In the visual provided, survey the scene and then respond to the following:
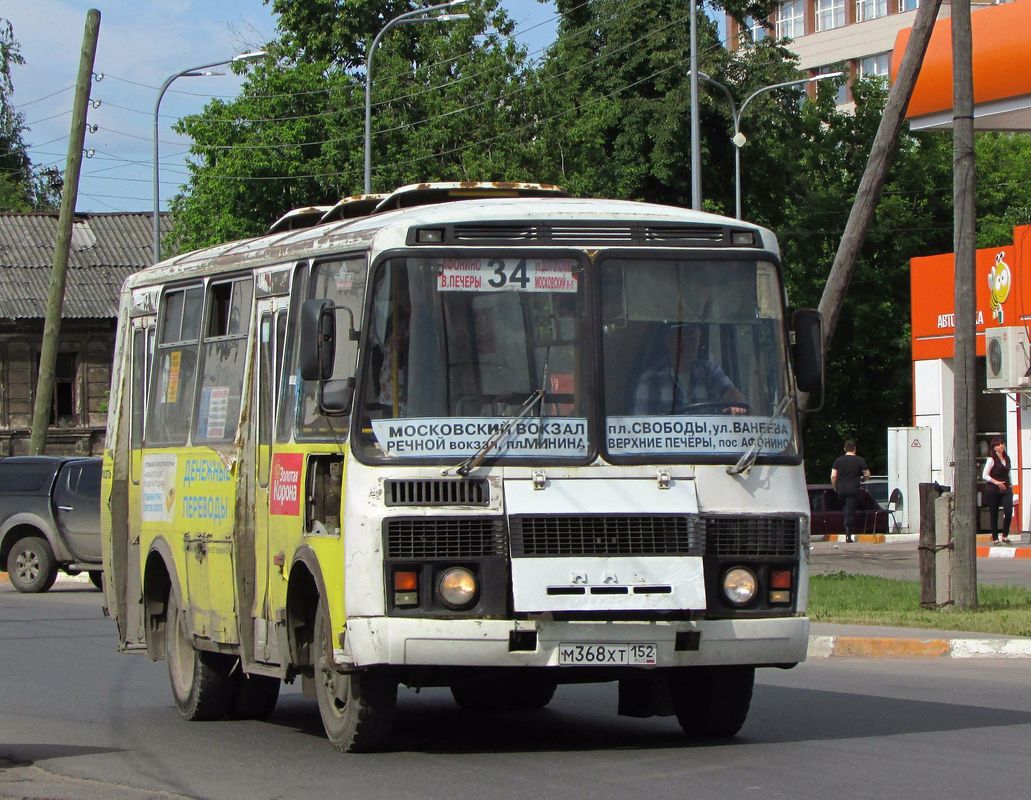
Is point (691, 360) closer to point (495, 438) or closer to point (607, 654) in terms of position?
point (495, 438)

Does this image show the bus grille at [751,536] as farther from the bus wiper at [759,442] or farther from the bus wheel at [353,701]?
the bus wheel at [353,701]

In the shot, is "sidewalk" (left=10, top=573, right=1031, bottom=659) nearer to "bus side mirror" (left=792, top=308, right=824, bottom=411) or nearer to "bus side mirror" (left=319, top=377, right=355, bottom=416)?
"bus side mirror" (left=792, top=308, right=824, bottom=411)

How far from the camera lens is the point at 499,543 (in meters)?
8.86

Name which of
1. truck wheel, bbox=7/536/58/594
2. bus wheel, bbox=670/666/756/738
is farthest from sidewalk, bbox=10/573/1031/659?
truck wheel, bbox=7/536/58/594

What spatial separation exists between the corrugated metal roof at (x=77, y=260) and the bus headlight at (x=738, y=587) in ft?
151

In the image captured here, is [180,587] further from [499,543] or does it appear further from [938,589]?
[938,589]

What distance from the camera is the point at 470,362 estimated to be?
29.8 feet

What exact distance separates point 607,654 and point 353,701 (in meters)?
1.32

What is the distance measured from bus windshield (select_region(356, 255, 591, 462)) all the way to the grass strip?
771 centimetres

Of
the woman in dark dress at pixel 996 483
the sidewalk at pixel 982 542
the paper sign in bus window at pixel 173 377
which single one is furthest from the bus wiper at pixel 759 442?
the woman in dark dress at pixel 996 483

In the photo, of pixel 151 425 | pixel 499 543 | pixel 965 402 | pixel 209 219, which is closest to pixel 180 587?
pixel 151 425

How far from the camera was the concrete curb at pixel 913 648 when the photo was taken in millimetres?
14891

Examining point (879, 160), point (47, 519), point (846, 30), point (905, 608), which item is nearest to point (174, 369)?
point (905, 608)

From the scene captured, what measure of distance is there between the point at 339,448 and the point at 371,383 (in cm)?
38
